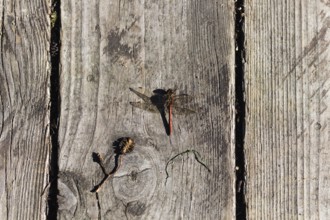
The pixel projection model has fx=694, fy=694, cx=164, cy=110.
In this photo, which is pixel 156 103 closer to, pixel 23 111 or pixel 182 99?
pixel 182 99

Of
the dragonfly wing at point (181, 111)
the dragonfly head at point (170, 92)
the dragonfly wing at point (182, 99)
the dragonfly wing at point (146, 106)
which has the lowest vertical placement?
the dragonfly wing at point (181, 111)

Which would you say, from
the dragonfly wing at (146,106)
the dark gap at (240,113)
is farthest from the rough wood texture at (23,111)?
the dark gap at (240,113)

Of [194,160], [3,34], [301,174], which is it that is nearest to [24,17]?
[3,34]

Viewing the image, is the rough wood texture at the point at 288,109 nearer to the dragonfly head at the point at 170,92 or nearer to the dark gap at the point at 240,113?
the dark gap at the point at 240,113

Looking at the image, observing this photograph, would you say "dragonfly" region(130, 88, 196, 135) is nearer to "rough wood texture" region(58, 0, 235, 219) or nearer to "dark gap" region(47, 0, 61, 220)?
"rough wood texture" region(58, 0, 235, 219)

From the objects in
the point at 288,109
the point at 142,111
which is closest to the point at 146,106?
the point at 142,111

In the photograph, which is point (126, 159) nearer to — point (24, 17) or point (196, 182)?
point (196, 182)
